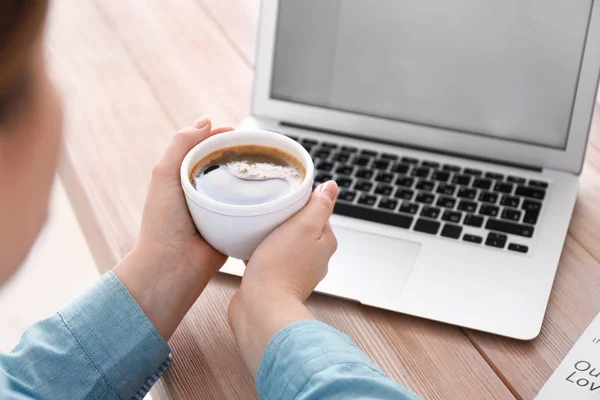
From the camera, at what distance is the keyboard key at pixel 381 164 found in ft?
2.82

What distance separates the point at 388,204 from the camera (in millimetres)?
810

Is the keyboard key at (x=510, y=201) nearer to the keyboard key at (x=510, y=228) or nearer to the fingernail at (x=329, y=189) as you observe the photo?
the keyboard key at (x=510, y=228)

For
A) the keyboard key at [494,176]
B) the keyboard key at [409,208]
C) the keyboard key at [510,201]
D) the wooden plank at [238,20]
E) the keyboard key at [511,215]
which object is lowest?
the keyboard key at [409,208]

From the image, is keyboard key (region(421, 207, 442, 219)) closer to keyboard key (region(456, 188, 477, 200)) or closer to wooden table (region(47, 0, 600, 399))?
keyboard key (region(456, 188, 477, 200))

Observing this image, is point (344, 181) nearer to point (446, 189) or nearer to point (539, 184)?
point (446, 189)

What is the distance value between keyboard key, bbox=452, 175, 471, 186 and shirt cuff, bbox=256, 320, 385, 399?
314 millimetres


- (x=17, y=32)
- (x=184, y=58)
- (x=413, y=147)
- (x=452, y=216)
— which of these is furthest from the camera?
(x=184, y=58)

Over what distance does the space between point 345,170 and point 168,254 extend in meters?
0.26

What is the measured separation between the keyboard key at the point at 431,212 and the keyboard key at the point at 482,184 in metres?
0.06

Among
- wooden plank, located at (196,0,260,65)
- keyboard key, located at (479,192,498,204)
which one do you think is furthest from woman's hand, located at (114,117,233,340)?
wooden plank, located at (196,0,260,65)

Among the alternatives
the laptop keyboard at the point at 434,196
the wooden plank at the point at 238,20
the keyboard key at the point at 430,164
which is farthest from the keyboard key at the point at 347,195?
the wooden plank at the point at 238,20

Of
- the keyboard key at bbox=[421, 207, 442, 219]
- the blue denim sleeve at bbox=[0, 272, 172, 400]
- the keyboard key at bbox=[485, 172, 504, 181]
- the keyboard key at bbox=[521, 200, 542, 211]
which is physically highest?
the keyboard key at bbox=[485, 172, 504, 181]

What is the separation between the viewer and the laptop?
729mm

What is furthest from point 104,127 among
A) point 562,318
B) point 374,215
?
point 562,318
